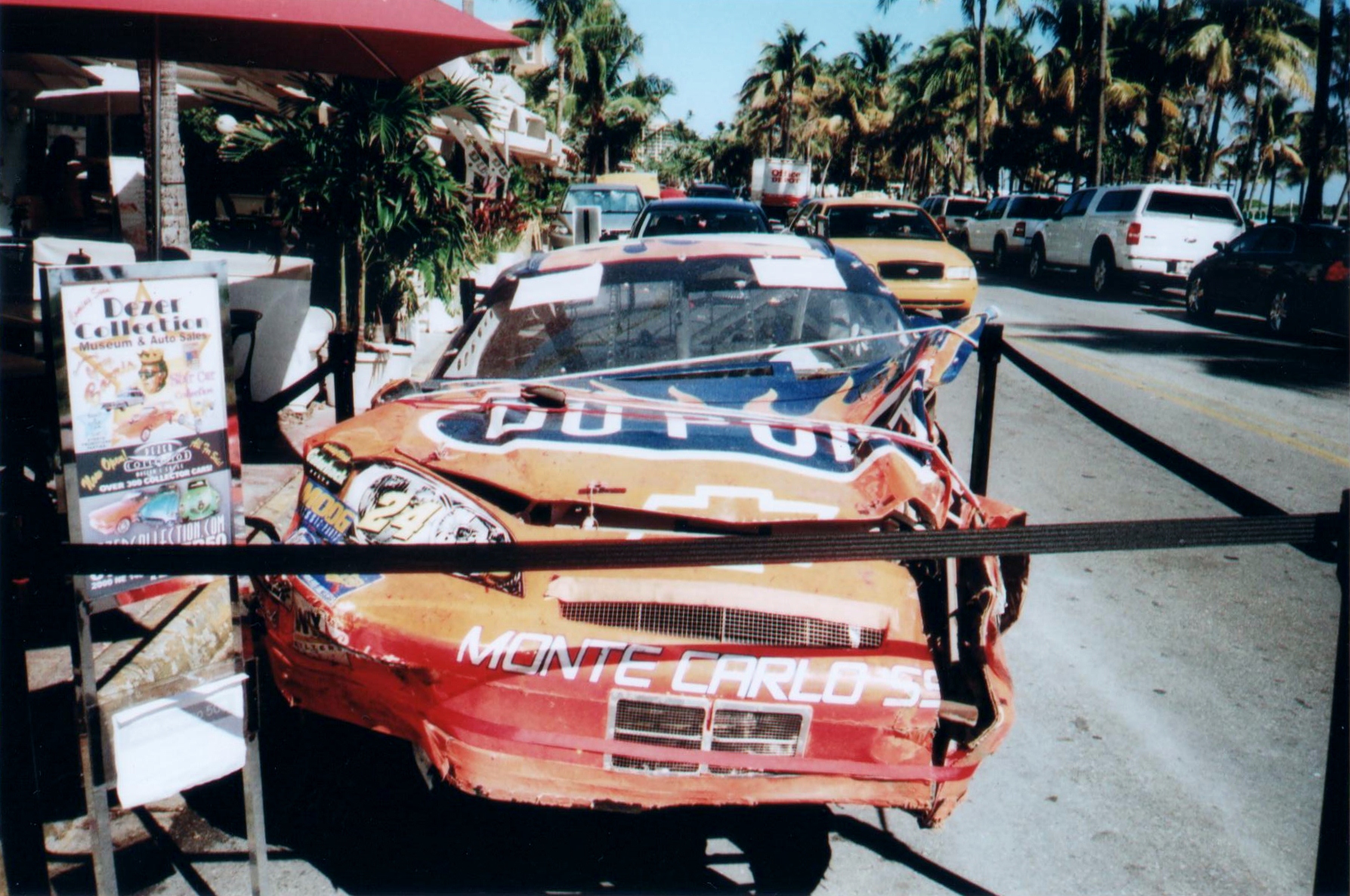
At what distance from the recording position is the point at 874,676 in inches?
99.0

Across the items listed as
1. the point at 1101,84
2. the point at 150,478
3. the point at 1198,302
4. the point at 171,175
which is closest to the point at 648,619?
the point at 150,478

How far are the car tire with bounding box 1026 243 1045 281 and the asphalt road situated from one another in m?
18.1

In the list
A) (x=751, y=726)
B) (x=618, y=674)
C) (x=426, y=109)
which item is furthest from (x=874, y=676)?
Answer: (x=426, y=109)

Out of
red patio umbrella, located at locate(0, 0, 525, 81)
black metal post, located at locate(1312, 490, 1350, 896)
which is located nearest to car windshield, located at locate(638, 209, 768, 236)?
red patio umbrella, located at locate(0, 0, 525, 81)

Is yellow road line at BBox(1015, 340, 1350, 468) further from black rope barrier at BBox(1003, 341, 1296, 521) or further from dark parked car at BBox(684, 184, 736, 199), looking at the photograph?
dark parked car at BBox(684, 184, 736, 199)

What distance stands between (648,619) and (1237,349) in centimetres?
1329

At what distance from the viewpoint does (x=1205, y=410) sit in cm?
932

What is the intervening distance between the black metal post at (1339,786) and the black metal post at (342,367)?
10.4 feet

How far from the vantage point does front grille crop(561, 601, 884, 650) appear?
2.52 meters

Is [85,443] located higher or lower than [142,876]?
higher

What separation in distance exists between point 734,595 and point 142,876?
188 centimetres

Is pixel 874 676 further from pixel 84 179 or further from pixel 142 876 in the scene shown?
pixel 84 179

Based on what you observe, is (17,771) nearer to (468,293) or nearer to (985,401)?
(468,293)

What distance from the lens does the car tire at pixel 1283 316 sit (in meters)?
14.5
